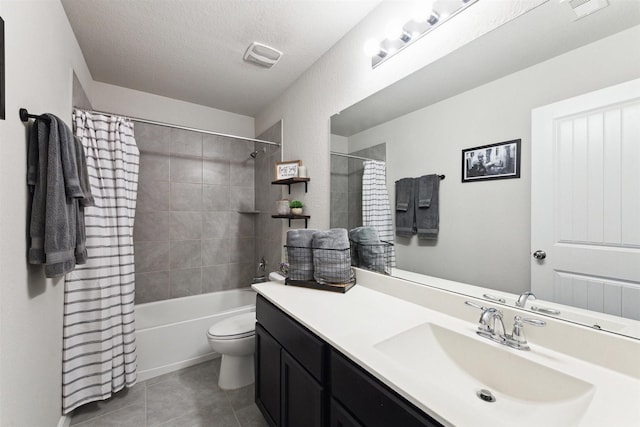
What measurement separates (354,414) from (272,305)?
2.22 feet

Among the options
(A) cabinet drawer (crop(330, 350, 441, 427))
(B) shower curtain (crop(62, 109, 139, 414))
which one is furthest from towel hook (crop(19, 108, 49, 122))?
(A) cabinet drawer (crop(330, 350, 441, 427))

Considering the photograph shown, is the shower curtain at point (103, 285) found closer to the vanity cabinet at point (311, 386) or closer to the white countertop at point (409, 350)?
the vanity cabinet at point (311, 386)

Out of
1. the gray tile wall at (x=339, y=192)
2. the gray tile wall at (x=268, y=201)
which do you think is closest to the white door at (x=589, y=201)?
the gray tile wall at (x=339, y=192)

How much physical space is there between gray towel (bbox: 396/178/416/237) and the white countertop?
1.16 feet

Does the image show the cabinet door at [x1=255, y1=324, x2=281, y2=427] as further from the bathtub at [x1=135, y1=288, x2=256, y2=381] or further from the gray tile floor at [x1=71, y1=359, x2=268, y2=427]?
the bathtub at [x1=135, y1=288, x2=256, y2=381]

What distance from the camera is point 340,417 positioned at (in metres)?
0.85

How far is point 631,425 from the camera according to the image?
52 centimetres

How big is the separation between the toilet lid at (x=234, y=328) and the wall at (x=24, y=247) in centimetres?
85

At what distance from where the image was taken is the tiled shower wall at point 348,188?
5.29ft

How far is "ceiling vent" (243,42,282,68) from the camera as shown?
1810 mm

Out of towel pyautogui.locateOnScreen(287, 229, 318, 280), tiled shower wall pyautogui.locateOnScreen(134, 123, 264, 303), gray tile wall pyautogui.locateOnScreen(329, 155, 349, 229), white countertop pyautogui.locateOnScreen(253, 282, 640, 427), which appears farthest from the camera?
tiled shower wall pyautogui.locateOnScreen(134, 123, 264, 303)

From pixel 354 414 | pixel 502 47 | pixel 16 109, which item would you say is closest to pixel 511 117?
pixel 502 47

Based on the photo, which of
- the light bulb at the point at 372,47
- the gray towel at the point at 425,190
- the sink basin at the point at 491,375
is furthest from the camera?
the light bulb at the point at 372,47

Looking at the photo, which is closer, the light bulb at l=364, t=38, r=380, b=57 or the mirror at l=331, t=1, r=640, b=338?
the mirror at l=331, t=1, r=640, b=338
